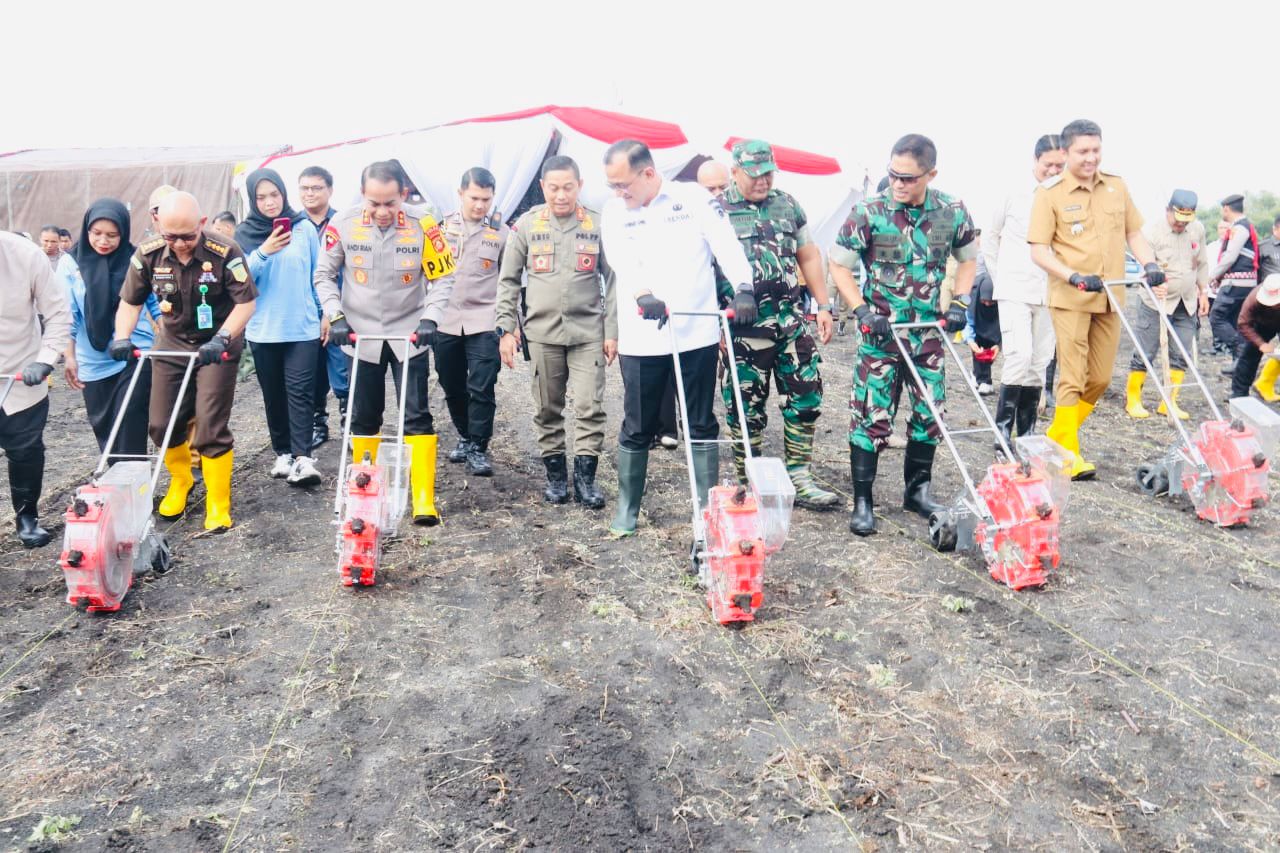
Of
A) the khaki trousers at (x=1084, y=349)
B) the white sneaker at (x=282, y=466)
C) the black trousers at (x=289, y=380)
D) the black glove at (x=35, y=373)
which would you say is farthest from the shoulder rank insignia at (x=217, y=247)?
the khaki trousers at (x=1084, y=349)

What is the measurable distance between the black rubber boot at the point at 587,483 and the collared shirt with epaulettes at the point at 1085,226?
2.90m

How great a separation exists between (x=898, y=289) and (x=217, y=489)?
397 centimetres

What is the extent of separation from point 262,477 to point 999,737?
5.15 metres

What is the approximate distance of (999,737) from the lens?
321 cm

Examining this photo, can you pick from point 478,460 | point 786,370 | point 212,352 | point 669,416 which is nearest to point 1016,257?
point 786,370

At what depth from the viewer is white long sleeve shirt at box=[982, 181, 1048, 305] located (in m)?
6.29

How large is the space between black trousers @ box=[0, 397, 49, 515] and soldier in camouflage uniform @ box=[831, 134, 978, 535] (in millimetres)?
4346

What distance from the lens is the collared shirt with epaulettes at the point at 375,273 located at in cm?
542

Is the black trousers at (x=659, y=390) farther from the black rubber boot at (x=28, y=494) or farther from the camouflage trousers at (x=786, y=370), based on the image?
the black rubber boot at (x=28, y=494)

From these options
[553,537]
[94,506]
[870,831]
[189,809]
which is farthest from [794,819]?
[94,506]

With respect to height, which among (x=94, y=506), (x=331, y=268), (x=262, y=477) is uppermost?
(x=331, y=268)

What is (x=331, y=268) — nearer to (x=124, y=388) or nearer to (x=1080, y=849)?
(x=124, y=388)

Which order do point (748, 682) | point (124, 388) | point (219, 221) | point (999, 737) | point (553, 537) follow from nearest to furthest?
1. point (999, 737)
2. point (748, 682)
3. point (553, 537)
4. point (124, 388)
5. point (219, 221)

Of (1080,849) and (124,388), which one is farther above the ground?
(124,388)
